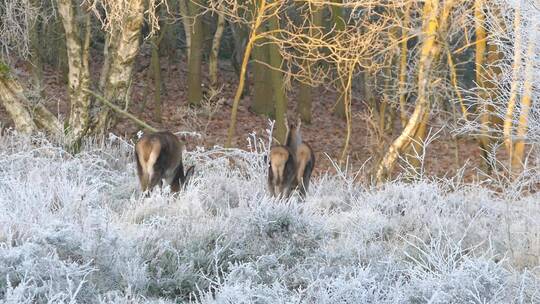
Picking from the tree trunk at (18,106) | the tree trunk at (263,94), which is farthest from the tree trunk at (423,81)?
the tree trunk at (263,94)

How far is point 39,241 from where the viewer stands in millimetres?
5863

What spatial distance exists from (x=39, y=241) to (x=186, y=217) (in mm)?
1712

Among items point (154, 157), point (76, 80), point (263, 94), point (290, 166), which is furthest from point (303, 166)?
point (263, 94)

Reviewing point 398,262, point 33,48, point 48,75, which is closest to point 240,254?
point 398,262

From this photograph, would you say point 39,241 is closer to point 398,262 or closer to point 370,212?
point 398,262

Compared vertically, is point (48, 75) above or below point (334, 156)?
Answer: above

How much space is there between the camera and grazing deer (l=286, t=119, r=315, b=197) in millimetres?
10258

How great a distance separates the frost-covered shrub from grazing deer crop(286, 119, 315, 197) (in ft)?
3.58

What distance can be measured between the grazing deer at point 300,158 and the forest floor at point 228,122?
8180mm

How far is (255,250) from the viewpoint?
6.82 m

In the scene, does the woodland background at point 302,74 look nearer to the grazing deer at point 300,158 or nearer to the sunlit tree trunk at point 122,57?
the sunlit tree trunk at point 122,57

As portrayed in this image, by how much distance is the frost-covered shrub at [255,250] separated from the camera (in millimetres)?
5492

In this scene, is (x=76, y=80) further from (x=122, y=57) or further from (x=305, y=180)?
(x=305, y=180)

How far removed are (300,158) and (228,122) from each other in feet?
41.7
